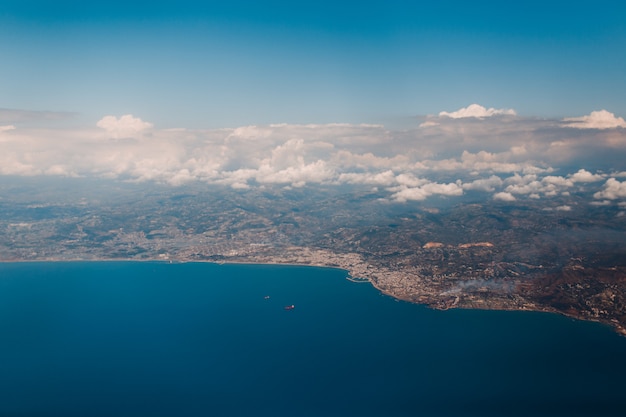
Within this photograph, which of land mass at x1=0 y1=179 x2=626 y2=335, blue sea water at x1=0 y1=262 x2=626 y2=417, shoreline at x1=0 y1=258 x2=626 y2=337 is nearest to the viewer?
blue sea water at x1=0 y1=262 x2=626 y2=417

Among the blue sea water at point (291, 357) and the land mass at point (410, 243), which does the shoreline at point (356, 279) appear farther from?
the blue sea water at point (291, 357)

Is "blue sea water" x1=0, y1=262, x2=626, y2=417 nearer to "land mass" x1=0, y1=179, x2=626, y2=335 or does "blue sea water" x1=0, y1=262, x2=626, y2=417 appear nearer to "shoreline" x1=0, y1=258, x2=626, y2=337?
"shoreline" x1=0, y1=258, x2=626, y2=337

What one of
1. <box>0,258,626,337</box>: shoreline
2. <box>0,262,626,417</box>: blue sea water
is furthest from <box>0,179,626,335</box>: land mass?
<box>0,262,626,417</box>: blue sea water

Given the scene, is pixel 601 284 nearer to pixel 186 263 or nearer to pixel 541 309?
pixel 541 309

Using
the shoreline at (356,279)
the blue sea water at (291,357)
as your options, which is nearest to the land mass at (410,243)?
the shoreline at (356,279)

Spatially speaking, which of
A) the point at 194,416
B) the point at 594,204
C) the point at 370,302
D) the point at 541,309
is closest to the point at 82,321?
the point at 194,416
